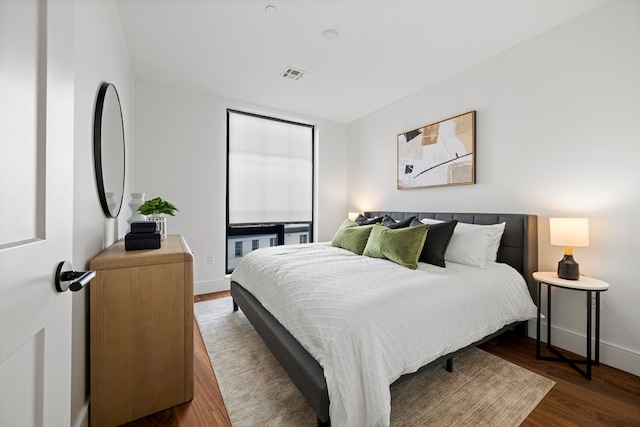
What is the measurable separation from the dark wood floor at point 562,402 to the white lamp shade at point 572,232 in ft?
3.04

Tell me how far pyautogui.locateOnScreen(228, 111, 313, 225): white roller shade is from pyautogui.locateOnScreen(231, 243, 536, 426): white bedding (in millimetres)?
1837

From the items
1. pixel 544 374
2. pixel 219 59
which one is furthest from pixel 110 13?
pixel 544 374

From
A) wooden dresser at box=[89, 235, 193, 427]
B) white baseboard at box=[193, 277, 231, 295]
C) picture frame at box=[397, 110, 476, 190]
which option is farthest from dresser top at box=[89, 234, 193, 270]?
picture frame at box=[397, 110, 476, 190]

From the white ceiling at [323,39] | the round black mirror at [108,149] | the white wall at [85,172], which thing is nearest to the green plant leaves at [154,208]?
the round black mirror at [108,149]

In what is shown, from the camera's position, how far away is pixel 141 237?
166 centimetres

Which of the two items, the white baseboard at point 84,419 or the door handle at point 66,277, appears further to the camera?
the white baseboard at point 84,419

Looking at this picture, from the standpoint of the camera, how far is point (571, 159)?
7.20 ft

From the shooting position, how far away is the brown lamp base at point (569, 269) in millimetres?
1945

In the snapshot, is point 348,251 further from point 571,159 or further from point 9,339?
point 9,339

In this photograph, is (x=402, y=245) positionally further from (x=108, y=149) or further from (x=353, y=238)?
(x=108, y=149)

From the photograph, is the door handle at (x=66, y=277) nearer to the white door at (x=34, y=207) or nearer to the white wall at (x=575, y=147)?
the white door at (x=34, y=207)

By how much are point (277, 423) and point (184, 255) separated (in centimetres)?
107

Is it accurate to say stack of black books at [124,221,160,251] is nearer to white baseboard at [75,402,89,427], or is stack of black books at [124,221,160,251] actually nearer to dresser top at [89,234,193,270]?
dresser top at [89,234,193,270]

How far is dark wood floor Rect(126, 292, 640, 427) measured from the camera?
145cm
